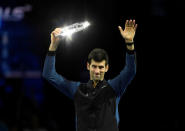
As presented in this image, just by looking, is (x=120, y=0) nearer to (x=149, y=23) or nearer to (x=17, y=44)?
(x=149, y=23)

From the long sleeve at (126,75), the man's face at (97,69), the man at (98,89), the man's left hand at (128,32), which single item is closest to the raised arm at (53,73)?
the man at (98,89)

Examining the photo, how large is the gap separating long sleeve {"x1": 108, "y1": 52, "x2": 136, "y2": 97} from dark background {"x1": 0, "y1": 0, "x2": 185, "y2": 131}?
2.93 m

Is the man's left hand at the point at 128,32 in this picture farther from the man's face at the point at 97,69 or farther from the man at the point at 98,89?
the man's face at the point at 97,69

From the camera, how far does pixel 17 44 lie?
19.5 feet

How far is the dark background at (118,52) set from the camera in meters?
5.52

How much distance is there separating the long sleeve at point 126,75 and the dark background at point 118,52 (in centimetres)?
293

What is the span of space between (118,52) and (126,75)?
319 cm

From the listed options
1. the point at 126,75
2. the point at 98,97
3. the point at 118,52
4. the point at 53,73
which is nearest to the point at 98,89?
the point at 98,97

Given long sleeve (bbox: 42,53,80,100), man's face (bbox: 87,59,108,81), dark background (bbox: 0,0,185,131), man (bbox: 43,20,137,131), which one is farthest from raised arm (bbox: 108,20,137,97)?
dark background (bbox: 0,0,185,131)

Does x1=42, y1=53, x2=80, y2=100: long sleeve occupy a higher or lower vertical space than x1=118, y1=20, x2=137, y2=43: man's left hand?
lower

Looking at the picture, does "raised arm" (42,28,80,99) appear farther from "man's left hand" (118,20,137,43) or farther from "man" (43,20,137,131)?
"man's left hand" (118,20,137,43)

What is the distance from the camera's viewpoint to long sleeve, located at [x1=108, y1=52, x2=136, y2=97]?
91.1 inches

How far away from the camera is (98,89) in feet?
7.86

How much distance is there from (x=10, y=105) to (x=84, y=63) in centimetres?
127
